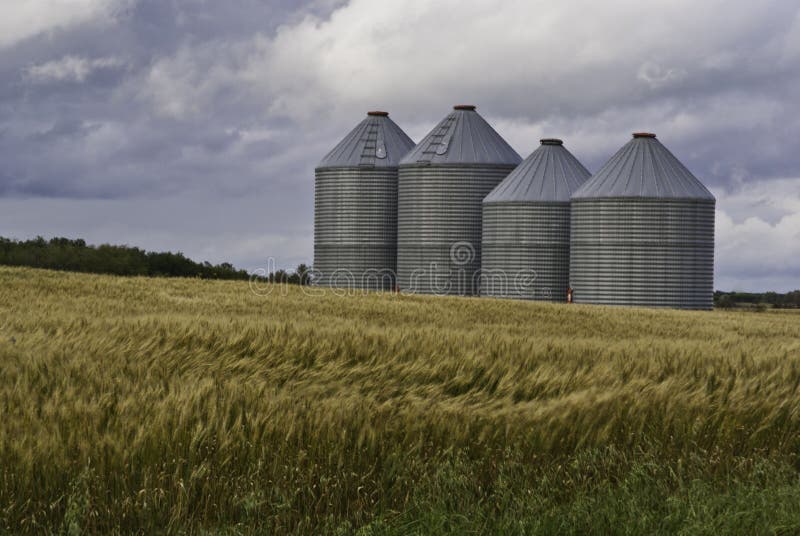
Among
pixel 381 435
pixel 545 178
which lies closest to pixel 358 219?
pixel 545 178

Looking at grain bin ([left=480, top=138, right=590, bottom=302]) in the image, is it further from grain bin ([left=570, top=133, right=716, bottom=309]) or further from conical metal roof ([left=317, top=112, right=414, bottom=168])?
conical metal roof ([left=317, top=112, right=414, bottom=168])

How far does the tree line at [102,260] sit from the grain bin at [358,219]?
6.04 meters

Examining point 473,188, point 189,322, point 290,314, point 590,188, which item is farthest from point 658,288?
point 189,322

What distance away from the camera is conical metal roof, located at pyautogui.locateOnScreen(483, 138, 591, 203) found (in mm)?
43500

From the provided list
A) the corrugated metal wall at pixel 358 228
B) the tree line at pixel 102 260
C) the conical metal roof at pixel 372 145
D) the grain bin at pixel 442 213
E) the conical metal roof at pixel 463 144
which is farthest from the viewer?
the conical metal roof at pixel 372 145

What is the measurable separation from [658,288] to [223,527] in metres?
36.6

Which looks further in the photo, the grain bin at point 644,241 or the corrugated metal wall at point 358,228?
the corrugated metal wall at point 358,228

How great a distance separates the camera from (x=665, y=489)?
24.2ft

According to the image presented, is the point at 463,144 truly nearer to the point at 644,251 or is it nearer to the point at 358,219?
the point at 358,219

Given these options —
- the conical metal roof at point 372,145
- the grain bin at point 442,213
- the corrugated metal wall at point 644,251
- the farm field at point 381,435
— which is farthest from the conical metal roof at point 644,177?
the farm field at point 381,435

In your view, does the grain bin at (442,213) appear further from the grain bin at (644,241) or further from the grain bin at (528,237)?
the grain bin at (644,241)

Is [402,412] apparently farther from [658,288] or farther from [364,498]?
[658,288]

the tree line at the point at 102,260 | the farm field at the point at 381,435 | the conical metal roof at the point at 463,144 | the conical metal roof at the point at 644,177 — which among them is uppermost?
the conical metal roof at the point at 463,144

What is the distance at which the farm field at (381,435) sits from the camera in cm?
634
